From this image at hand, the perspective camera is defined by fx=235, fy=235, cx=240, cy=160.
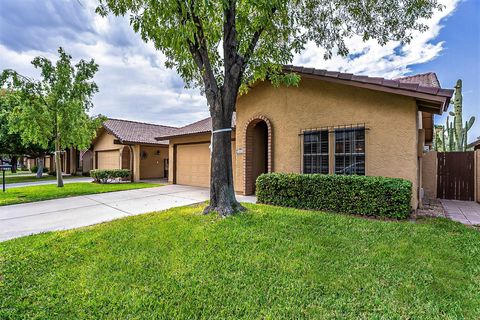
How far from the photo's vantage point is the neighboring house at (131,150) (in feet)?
57.7

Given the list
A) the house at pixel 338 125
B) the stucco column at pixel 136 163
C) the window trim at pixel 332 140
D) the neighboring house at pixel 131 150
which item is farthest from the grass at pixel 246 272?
the neighboring house at pixel 131 150

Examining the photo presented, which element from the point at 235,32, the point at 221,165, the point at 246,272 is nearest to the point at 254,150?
the point at 221,165

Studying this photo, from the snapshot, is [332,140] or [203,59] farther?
[332,140]

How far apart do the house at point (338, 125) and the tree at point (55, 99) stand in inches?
380

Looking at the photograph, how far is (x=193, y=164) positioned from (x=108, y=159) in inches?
415

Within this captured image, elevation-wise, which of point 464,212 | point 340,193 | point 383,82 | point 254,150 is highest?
point 383,82

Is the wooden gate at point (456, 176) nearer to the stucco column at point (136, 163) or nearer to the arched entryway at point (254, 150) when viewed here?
the arched entryway at point (254, 150)

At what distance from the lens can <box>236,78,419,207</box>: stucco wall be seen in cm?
664

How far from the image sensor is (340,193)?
6.59m

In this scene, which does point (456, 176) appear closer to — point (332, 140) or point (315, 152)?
point (332, 140)

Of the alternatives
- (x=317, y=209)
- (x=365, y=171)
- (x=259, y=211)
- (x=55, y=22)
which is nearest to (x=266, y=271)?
(x=259, y=211)

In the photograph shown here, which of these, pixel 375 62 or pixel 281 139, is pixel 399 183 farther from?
pixel 375 62

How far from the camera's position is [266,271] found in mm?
3408

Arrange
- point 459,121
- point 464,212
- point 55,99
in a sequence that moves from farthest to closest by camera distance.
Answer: point 459,121 → point 55,99 → point 464,212
